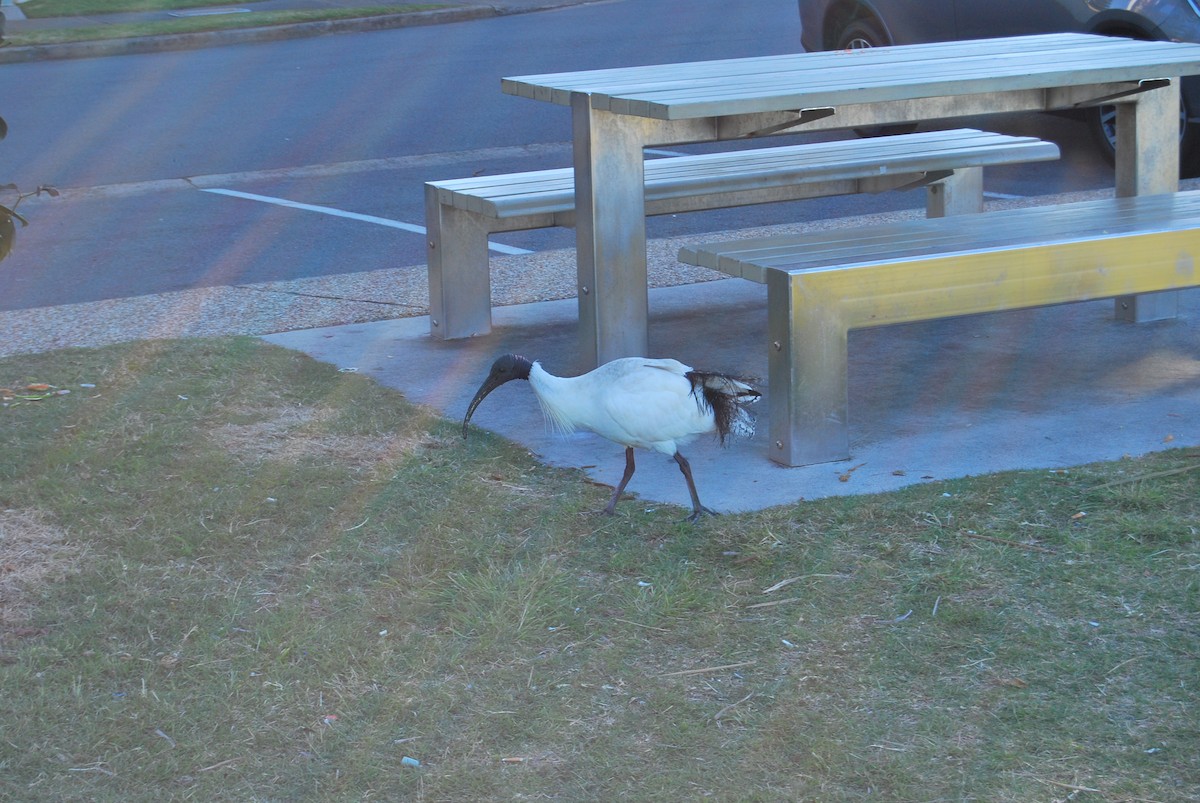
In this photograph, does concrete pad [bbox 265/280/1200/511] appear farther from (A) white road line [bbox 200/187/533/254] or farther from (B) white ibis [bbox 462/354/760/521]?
(A) white road line [bbox 200/187/533/254]

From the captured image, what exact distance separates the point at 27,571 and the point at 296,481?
0.91 metres

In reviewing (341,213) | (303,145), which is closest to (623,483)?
(341,213)

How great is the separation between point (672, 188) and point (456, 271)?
39.6 inches

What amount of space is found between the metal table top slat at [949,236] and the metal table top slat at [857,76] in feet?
1.59

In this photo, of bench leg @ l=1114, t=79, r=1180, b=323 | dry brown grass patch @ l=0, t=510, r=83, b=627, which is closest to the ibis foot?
dry brown grass patch @ l=0, t=510, r=83, b=627

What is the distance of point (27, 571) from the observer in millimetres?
3971

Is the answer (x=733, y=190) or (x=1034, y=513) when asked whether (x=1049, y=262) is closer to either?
(x=1034, y=513)

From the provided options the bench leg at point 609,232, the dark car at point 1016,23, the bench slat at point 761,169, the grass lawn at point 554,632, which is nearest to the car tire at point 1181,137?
the dark car at point 1016,23

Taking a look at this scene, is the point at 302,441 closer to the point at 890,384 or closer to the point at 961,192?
the point at 890,384

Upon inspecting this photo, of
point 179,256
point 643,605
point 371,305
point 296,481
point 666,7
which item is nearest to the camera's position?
point 643,605

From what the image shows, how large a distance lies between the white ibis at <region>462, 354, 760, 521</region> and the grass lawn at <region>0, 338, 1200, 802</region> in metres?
0.23

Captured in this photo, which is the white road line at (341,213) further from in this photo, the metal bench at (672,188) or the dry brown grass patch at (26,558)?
the dry brown grass patch at (26,558)

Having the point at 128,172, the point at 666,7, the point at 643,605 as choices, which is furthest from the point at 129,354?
the point at 666,7

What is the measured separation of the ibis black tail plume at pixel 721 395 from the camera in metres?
4.24
